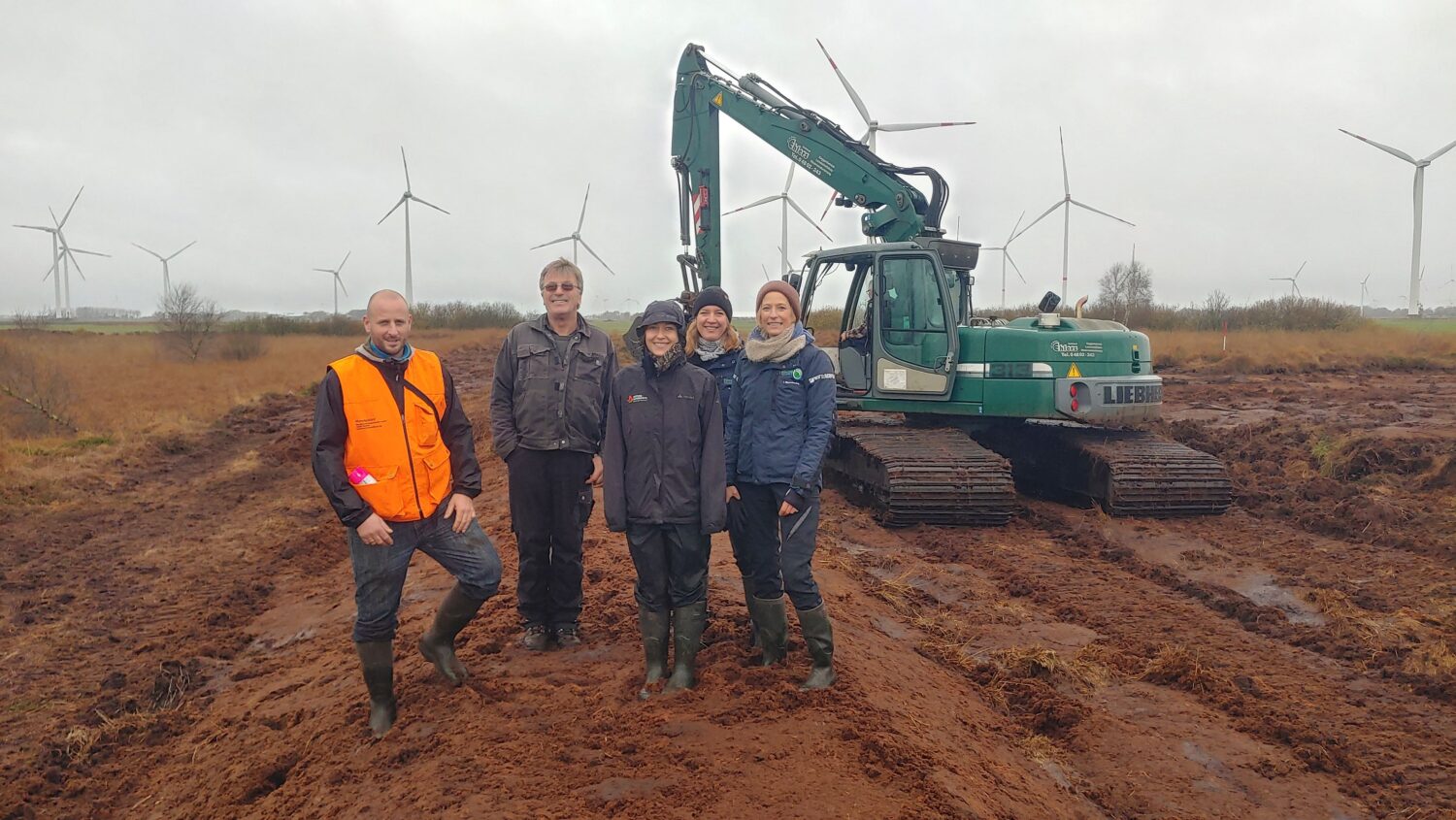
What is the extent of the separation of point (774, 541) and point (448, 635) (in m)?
1.56

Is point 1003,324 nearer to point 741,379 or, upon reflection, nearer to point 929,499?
point 929,499

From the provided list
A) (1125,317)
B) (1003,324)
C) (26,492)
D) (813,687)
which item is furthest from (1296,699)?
(1125,317)

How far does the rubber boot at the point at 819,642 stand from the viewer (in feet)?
13.3

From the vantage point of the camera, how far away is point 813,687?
157 inches

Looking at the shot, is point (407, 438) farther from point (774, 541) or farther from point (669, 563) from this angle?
point (774, 541)

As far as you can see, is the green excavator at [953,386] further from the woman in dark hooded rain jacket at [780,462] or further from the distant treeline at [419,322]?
the distant treeline at [419,322]

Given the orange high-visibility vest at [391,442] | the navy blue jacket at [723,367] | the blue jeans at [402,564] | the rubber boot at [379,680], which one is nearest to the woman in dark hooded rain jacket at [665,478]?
the navy blue jacket at [723,367]

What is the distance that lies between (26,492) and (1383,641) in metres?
13.3

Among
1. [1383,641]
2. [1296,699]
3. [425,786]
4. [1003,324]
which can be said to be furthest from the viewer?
[1003,324]

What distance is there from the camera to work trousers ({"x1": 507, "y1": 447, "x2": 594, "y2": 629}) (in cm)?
458

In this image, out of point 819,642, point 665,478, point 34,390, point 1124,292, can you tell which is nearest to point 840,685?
point 819,642

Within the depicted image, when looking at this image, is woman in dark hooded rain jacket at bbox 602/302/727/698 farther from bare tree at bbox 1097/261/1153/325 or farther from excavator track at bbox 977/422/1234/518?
bare tree at bbox 1097/261/1153/325

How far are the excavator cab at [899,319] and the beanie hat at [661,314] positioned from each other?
18.1 feet

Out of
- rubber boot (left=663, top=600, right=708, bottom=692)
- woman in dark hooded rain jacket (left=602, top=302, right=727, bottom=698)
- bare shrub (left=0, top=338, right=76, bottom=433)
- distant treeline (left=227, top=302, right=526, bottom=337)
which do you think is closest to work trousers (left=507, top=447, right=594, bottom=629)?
woman in dark hooded rain jacket (left=602, top=302, right=727, bottom=698)
